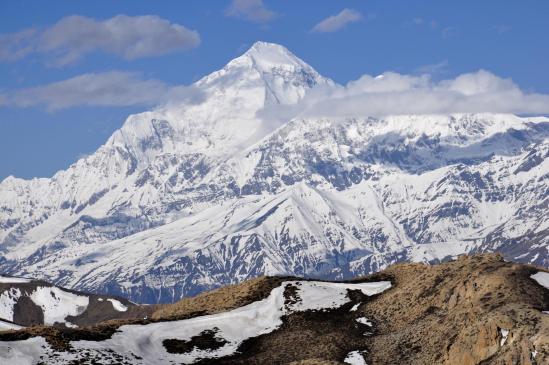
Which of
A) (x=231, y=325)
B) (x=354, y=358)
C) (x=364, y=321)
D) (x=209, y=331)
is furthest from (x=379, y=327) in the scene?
(x=209, y=331)

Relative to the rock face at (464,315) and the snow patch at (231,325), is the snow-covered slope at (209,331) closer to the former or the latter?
the snow patch at (231,325)

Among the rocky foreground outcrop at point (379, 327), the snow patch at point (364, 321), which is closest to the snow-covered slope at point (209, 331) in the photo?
the rocky foreground outcrop at point (379, 327)

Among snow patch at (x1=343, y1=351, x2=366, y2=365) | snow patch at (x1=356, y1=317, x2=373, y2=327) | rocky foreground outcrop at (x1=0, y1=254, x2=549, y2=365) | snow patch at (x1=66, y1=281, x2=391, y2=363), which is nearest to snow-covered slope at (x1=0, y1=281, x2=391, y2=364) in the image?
snow patch at (x1=66, y1=281, x2=391, y2=363)

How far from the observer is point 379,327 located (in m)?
92.0

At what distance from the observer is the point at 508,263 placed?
3917 inches

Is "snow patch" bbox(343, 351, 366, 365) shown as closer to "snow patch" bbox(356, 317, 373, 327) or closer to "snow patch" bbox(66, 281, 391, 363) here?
"snow patch" bbox(356, 317, 373, 327)

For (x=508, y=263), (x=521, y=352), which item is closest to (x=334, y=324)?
(x=508, y=263)

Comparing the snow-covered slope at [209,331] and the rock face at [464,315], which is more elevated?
the snow-covered slope at [209,331]

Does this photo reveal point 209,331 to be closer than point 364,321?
Yes

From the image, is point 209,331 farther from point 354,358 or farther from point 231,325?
point 354,358

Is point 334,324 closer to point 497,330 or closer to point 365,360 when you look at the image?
point 365,360

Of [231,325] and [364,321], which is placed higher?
[231,325]

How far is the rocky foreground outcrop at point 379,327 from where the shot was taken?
75.5 m

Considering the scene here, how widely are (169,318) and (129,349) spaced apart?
1206 cm
